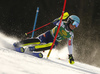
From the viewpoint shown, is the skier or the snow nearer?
the snow

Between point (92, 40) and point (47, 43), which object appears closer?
point (47, 43)

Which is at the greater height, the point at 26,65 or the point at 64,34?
the point at 64,34

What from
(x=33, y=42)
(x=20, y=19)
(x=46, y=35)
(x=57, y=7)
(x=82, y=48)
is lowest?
(x=33, y=42)

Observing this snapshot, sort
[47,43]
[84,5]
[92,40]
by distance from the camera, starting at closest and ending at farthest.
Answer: [47,43]
[84,5]
[92,40]

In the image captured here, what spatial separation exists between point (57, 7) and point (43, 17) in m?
0.89

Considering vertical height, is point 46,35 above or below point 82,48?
below

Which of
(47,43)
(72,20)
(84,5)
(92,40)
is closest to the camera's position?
(72,20)

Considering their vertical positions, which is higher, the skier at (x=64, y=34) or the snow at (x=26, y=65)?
the skier at (x=64, y=34)

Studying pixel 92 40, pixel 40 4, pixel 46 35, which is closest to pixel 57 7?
pixel 40 4

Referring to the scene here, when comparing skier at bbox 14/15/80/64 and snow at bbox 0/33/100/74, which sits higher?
skier at bbox 14/15/80/64

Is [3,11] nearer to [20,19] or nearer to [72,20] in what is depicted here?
[20,19]

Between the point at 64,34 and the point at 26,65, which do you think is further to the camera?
the point at 64,34

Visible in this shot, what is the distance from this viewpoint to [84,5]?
848cm

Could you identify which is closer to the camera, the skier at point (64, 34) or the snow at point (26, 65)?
the snow at point (26, 65)
